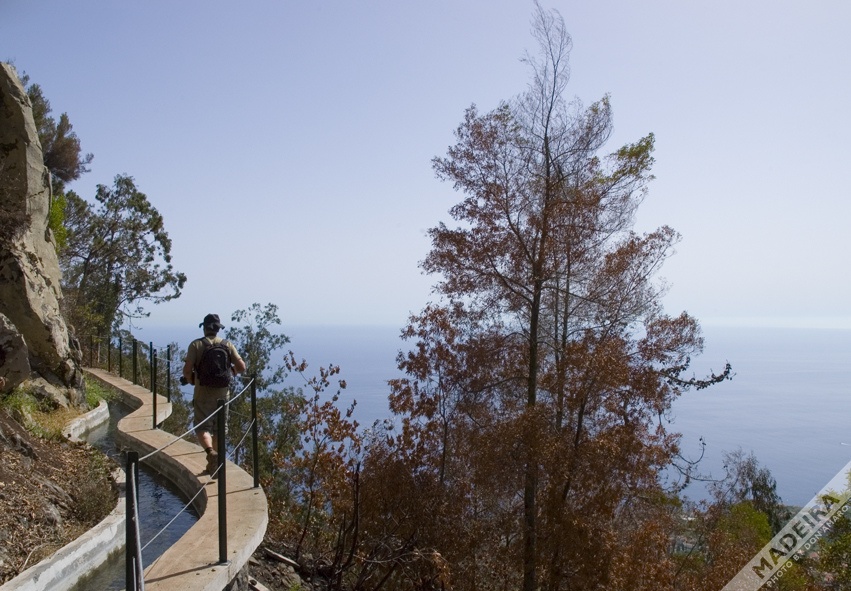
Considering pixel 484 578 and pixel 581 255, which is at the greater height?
pixel 581 255

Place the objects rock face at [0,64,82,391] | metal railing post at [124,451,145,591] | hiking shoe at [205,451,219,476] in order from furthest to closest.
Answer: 1. rock face at [0,64,82,391]
2. hiking shoe at [205,451,219,476]
3. metal railing post at [124,451,145,591]

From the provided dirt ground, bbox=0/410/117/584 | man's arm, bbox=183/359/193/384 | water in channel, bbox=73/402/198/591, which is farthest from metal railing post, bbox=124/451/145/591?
man's arm, bbox=183/359/193/384

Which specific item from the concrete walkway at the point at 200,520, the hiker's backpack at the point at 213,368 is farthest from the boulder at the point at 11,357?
the hiker's backpack at the point at 213,368

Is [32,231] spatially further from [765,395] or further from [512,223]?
[765,395]

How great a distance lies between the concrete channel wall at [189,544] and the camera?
4203 millimetres

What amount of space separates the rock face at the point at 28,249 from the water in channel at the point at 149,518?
166cm

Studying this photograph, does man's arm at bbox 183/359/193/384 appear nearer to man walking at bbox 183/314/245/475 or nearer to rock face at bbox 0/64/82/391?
man walking at bbox 183/314/245/475

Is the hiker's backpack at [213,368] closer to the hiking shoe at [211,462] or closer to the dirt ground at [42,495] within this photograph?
the hiking shoe at [211,462]

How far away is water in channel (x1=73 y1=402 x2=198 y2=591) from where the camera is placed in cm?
484

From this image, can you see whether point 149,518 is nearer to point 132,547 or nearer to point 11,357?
point 11,357

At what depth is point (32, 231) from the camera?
11242 millimetres

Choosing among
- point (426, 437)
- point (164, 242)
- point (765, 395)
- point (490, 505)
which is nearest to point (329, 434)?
point (426, 437)

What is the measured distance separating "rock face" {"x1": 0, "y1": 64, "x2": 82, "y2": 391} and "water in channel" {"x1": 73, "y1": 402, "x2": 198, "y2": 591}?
166 centimetres

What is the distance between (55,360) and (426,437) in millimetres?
7787
